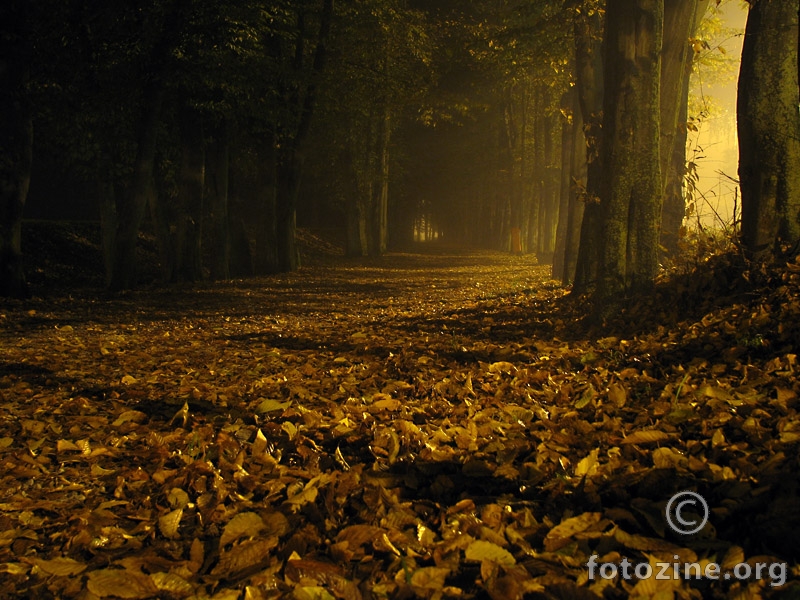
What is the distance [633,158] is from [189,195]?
11.7 meters

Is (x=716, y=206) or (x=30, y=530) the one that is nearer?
(x=30, y=530)

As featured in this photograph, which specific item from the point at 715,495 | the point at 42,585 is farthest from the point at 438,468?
the point at 42,585

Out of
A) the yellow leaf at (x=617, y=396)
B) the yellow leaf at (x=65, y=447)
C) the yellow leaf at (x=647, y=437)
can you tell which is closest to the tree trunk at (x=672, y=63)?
the yellow leaf at (x=617, y=396)

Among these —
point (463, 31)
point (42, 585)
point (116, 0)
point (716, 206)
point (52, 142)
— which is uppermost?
point (463, 31)

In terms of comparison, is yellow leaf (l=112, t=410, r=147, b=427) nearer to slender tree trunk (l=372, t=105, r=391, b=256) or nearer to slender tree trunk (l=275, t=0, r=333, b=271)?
slender tree trunk (l=275, t=0, r=333, b=271)

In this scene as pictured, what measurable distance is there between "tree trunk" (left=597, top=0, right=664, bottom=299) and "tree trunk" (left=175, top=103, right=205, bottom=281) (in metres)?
11.1

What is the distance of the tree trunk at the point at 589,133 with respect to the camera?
1070 centimetres

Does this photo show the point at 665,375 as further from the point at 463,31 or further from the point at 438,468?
the point at 463,31

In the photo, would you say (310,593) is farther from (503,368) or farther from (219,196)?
(219,196)

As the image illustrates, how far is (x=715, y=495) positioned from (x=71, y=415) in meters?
4.29

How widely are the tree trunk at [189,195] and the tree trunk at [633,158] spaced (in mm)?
11083

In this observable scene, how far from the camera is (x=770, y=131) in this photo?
22.4 feet

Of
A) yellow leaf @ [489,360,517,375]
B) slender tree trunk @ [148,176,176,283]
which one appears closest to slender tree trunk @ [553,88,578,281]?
slender tree trunk @ [148,176,176,283]

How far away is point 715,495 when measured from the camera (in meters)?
2.83
